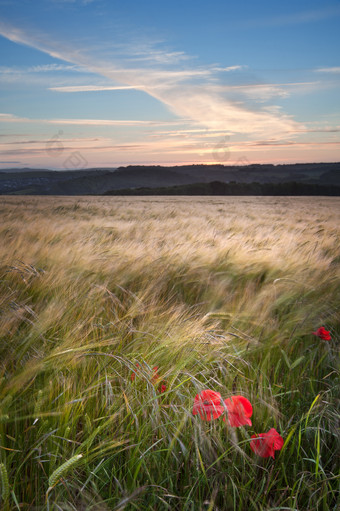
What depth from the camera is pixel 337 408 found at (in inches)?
50.2

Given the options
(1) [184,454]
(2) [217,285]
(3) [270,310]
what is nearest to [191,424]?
(1) [184,454]

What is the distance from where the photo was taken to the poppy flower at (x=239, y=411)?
106 centimetres

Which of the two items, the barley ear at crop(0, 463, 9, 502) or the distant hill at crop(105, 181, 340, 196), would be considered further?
the distant hill at crop(105, 181, 340, 196)

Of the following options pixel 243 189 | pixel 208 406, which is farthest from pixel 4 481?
pixel 243 189

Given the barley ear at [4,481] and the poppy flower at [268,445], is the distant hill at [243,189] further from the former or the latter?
the barley ear at [4,481]

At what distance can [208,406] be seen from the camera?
1.09 m

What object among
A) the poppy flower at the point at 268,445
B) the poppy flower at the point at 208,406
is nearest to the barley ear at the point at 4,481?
the poppy flower at the point at 208,406

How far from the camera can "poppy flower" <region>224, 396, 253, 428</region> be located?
1.06m

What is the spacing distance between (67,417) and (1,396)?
10.2 inches

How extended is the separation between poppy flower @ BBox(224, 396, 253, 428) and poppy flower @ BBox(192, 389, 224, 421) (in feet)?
0.12

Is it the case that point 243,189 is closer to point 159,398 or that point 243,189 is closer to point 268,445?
point 159,398

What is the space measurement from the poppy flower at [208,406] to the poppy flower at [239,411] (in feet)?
0.12

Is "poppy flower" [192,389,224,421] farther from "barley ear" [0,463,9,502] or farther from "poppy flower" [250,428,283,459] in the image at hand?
"barley ear" [0,463,9,502]

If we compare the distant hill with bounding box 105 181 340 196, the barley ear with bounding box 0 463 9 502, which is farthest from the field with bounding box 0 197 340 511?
the distant hill with bounding box 105 181 340 196
